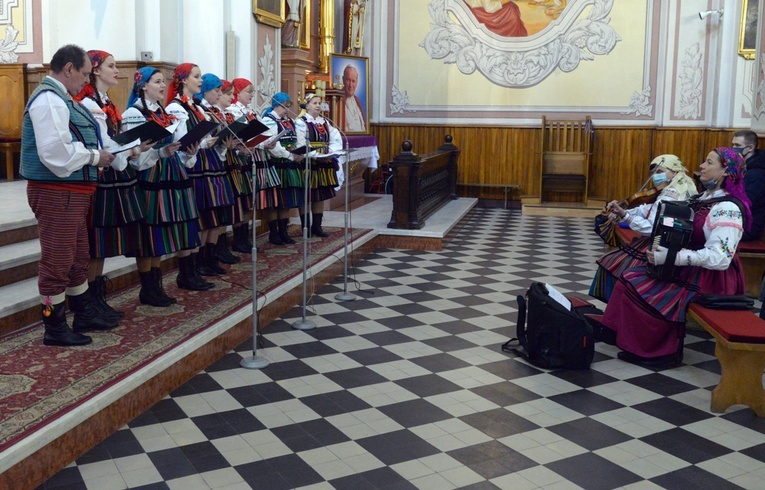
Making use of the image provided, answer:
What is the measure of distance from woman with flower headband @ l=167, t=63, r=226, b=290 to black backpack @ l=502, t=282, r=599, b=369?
2346mm

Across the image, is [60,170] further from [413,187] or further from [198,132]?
[413,187]

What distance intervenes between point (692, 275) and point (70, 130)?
143 inches

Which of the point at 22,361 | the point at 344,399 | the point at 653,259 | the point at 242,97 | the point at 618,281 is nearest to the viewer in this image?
the point at 22,361

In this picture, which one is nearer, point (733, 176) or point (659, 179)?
point (733, 176)

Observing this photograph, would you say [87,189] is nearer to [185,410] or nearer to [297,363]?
[185,410]

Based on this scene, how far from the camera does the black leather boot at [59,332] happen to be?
387 centimetres

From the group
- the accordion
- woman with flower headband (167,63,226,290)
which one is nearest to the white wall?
woman with flower headband (167,63,226,290)

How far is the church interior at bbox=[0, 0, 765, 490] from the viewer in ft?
10.7

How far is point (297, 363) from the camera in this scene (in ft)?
14.9

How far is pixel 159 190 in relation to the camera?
180 inches

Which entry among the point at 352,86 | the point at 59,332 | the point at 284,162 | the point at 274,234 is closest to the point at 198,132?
the point at 59,332

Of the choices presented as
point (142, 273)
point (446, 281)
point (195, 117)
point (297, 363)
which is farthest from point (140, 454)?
point (446, 281)

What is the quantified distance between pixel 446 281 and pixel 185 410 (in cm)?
357

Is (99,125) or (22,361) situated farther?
(99,125)
